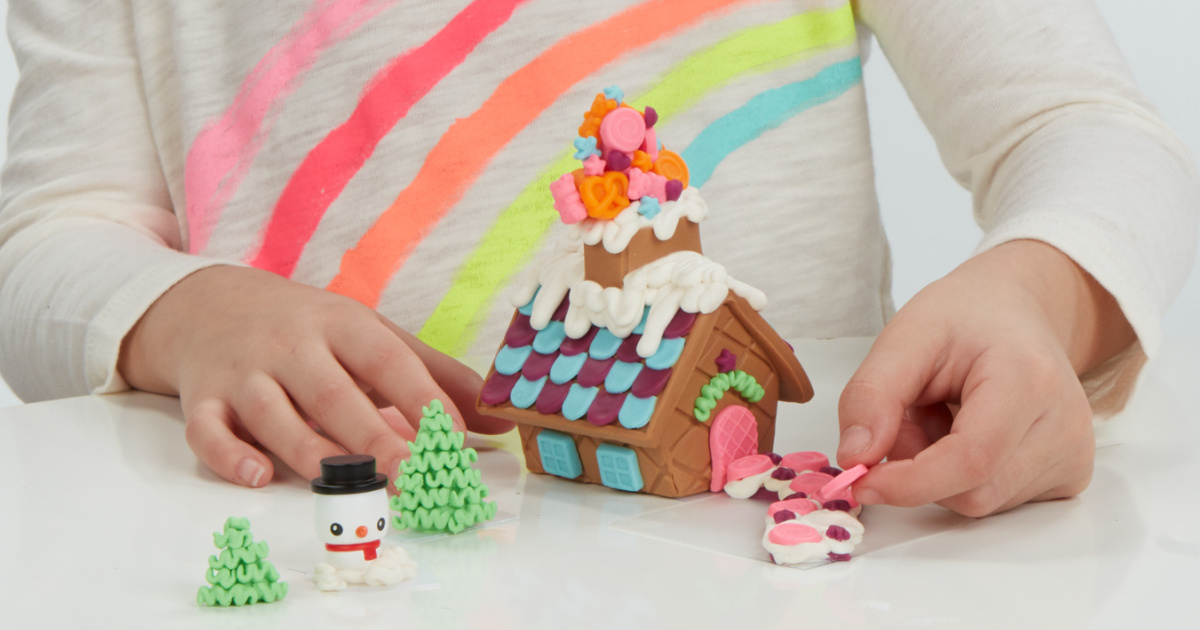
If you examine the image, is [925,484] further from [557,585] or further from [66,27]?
[66,27]

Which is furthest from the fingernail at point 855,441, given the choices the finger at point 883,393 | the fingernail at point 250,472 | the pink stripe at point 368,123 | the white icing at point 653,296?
the pink stripe at point 368,123

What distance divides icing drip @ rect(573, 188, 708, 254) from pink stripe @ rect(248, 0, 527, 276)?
0.43 metres

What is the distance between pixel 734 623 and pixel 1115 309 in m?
0.40

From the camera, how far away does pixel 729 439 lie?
57cm

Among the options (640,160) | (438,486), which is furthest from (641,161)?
(438,486)

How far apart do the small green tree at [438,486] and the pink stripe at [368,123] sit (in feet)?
1.61

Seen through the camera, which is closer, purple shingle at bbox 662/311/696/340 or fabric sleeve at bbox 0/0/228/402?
purple shingle at bbox 662/311/696/340

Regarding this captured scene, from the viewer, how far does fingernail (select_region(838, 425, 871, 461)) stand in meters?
0.49

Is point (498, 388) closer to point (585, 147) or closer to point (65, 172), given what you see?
point (585, 147)

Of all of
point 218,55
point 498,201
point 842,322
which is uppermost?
point 218,55

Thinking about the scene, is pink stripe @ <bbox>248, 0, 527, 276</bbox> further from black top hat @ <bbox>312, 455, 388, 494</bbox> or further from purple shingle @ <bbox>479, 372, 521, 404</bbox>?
black top hat @ <bbox>312, 455, 388, 494</bbox>

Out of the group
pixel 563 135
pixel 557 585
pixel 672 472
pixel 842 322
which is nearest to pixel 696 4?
pixel 563 135

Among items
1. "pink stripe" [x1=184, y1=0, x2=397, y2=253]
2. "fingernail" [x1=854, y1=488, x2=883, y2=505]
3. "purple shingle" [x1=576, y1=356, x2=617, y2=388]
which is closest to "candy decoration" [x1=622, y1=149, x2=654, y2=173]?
"purple shingle" [x1=576, y1=356, x2=617, y2=388]

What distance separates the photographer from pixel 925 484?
473mm
